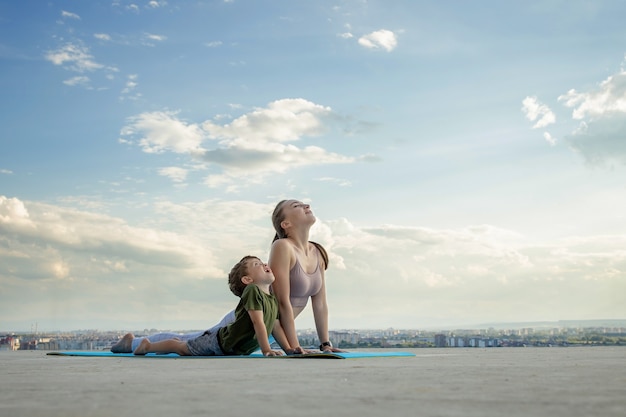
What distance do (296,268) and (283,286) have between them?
38 centimetres

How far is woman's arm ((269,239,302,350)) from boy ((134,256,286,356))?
10 centimetres

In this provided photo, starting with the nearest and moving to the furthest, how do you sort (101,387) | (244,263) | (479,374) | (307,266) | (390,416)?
1. (390,416)
2. (101,387)
3. (479,374)
4. (244,263)
5. (307,266)

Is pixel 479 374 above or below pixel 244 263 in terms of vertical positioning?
below

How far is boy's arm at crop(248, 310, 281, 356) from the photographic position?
6.68m

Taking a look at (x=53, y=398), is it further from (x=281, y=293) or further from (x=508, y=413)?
(x=281, y=293)

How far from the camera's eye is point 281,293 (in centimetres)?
739

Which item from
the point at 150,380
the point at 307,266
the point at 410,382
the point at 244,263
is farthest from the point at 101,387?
the point at 307,266

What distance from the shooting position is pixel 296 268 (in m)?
7.70

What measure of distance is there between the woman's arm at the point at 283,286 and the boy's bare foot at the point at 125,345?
6.56ft

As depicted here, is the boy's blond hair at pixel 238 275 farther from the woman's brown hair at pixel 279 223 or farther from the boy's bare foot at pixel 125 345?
the boy's bare foot at pixel 125 345

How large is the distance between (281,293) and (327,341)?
3.54 feet

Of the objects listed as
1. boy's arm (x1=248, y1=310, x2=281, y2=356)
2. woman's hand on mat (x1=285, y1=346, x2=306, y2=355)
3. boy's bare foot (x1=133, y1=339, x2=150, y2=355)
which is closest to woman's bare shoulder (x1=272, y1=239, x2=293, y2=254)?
boy's arm (x1=248, y1=310, x2=281, y2=356)

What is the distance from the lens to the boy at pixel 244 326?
6755mm

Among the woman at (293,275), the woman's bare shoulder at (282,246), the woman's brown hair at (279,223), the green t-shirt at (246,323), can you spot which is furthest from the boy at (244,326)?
the woman's brown hair at (279,223)
